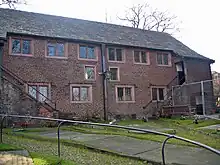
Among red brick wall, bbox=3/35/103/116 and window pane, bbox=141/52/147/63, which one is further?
window pane, bbox=141/52/147/63

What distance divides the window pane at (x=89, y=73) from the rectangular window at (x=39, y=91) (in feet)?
11.3

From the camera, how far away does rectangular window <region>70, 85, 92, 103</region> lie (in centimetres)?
1973

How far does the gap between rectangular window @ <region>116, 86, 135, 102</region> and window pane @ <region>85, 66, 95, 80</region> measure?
7.99ft

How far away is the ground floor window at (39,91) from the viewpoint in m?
18.2

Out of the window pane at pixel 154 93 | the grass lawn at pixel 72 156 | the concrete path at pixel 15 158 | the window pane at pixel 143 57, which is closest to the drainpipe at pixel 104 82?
the window pane at pixel 143 57

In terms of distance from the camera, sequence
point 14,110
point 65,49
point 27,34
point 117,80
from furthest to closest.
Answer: point 117,80 < point 65,49 < point 27,34 < point 14,110

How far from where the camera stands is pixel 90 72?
68.3 feet

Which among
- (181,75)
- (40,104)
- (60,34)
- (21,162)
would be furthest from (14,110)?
(181,75)

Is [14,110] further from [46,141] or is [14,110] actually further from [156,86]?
[156,86]

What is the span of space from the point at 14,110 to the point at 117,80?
8865 millimetres

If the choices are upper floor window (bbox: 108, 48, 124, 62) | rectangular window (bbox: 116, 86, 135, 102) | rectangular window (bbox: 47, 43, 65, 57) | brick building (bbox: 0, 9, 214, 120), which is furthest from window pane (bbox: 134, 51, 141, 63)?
rectangular window (bbox: 47, 43, 65, 57)

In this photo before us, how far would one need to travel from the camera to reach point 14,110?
16.4 meters

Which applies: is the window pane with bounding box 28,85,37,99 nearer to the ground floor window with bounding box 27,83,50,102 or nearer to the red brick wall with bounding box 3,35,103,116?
the ground floor window with bounding box 27,83,50,102

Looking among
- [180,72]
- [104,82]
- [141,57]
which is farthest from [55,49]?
[180,72]
